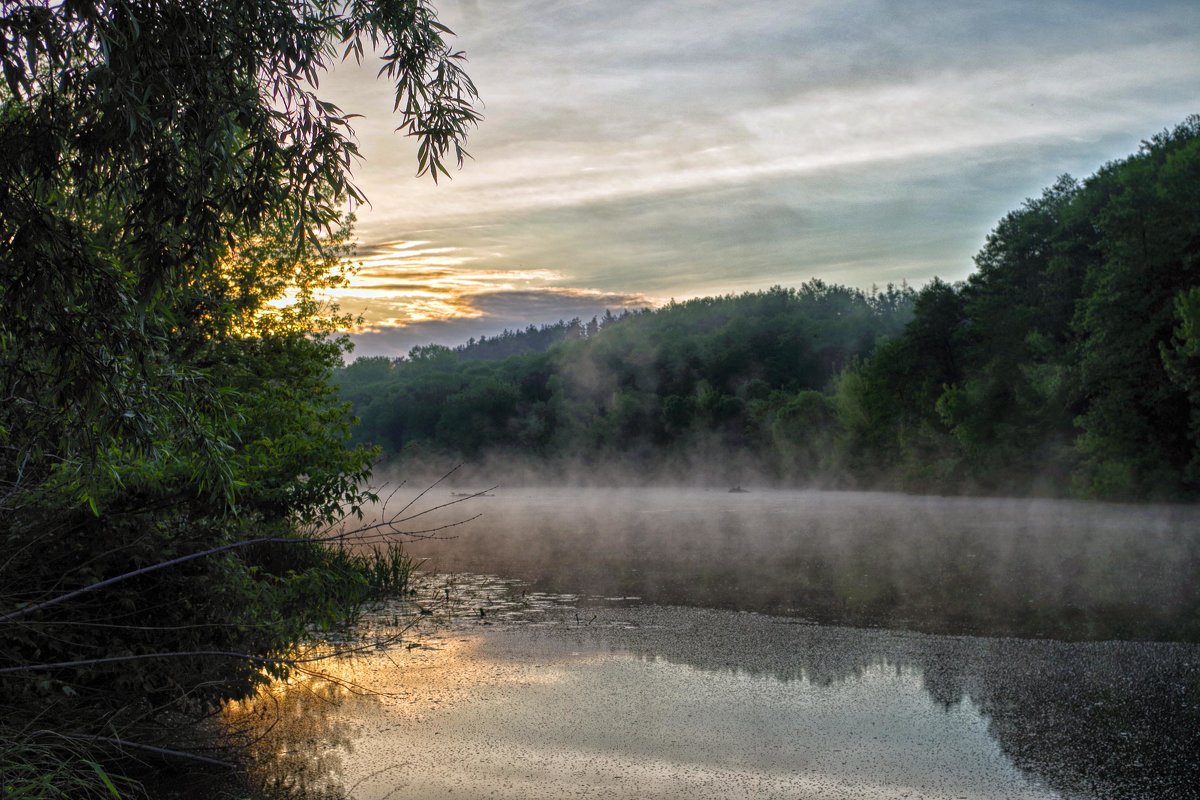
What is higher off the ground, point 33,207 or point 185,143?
point 185,143

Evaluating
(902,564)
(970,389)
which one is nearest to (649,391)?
(970,389)

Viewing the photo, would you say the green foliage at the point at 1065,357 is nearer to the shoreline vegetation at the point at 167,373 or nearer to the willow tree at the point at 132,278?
the shoreline vegetation at the point at 167,373

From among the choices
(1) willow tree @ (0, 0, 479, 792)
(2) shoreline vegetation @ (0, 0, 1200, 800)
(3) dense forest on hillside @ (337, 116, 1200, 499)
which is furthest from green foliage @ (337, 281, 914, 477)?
(1) willow tree @ (0, 0, 479, 792)

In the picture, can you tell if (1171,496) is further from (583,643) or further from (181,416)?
(181,416)

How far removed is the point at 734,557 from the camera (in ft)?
61.7

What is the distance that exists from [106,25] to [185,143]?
78cm

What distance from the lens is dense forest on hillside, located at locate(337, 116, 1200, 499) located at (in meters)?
30.2

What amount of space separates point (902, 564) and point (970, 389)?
27.7m

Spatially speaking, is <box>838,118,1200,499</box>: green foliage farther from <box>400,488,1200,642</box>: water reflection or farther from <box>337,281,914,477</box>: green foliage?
<box>337,281,914,477</box>: green foliage

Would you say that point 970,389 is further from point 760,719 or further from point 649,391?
point 649,391

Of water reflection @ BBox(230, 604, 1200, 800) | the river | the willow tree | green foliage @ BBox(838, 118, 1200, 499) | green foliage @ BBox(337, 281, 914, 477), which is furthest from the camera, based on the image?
green foliage @ BBox(337, 281, 914, 477)

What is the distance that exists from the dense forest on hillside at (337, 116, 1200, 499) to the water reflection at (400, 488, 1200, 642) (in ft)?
14.2

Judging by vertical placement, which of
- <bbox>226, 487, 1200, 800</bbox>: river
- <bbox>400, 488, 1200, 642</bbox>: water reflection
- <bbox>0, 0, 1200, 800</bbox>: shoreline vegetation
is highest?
<bbox>0, 0, 1200, 800</bbox>: shoreline vegetation

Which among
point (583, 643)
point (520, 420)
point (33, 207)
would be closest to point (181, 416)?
point (33, 207)
